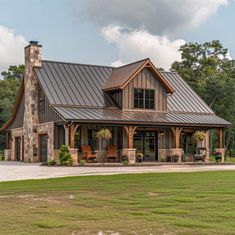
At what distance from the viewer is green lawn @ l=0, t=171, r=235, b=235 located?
810cm

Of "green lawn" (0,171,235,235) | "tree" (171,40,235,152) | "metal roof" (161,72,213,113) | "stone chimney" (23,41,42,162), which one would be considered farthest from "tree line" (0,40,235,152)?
"green lawn" (0,171,235,235)

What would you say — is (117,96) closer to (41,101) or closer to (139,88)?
(139,88)

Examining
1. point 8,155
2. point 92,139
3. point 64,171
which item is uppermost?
point 92,139

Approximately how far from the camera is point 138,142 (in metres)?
33.1

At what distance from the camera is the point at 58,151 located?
30422 mm

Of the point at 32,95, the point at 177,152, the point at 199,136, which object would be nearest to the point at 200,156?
the point at 199,136

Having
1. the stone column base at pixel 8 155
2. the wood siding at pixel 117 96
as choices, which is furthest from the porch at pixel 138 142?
the stone column base at pixel 8 155

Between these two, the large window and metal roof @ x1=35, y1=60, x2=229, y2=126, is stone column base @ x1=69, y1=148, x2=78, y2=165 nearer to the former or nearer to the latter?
metal roof @ x1=35, y1=60, x2=229, y2=126

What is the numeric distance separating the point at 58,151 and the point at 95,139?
2.46 m

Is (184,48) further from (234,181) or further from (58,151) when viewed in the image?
(234,181)

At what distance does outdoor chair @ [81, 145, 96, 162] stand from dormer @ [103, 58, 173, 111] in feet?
12.6

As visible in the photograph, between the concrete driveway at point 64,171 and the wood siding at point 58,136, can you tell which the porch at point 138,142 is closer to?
the wood siding at point 58,136

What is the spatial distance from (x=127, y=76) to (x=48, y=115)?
5538mm

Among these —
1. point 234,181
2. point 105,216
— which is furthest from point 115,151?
point 105,216
